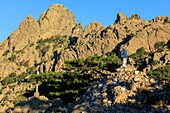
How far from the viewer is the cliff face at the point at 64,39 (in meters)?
106

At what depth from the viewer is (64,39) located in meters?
160

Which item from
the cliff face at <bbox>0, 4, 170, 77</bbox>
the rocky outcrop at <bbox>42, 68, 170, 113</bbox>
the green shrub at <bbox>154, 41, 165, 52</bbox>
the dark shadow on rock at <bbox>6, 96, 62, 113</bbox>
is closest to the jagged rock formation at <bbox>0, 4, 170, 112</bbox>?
the cliff face at <bbox>0, 4, 170, 77</bbox>

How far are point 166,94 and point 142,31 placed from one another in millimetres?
87205

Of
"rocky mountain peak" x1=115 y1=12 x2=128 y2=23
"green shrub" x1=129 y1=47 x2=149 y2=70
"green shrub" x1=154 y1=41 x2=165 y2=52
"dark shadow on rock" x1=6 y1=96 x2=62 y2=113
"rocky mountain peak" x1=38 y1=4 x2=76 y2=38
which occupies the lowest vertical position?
"dark shadow on rock" x1=6 y1=96 x2=62 y2=113

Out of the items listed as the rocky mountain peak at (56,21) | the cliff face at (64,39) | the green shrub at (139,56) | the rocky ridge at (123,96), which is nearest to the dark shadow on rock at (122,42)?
the cliff face at (64,39)

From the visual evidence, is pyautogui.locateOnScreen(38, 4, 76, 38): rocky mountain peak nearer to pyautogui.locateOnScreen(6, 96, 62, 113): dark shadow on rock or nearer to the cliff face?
the cliff face

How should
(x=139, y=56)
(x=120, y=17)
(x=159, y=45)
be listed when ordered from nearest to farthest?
(x=139, y=56) → (x=159, y=45) → (x=120, y=17)

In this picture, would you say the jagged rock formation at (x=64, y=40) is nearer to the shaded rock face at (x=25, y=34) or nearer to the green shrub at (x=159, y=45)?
the shaded rock face at (x=25, y=34)

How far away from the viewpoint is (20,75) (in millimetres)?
127688

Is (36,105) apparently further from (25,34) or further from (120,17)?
(25,34)

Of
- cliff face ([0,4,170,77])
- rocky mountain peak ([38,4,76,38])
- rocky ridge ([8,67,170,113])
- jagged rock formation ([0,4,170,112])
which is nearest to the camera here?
rocky ridge ([8,67,170,113])

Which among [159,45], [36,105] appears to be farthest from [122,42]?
[36,105]

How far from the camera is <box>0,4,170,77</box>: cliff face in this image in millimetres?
106188

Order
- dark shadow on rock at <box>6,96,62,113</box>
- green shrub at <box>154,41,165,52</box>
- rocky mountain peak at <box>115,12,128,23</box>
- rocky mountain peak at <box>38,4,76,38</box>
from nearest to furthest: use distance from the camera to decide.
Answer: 1. dark shadow on rock at <box>6,96,62,113</box>
2. green shrub at <box>154,41,165,52</box>
3. rocky mountain peak at <box>115,12,128,23</box>
4. rocky mountain peak at <box>38,4,76,38</box>
